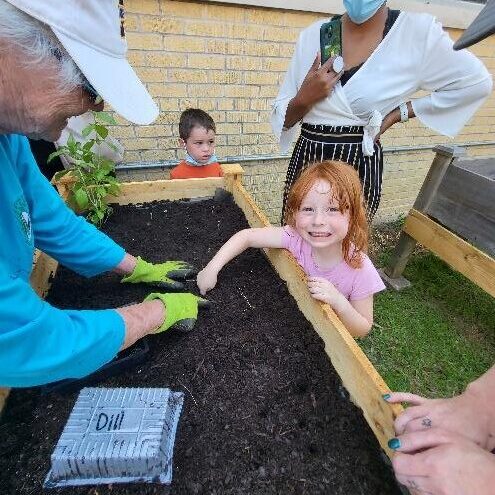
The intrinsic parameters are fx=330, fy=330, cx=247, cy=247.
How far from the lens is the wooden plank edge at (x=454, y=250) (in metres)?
2.55

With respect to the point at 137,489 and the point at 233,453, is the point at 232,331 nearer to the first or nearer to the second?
the point at 233,453

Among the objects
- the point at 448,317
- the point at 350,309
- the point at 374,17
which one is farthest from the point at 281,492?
the point at 448,317

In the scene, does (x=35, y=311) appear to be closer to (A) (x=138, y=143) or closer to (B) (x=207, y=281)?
(B) (x=207, y=281)

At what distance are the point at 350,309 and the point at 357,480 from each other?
629 millimetres

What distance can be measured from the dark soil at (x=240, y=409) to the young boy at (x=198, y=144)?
1.42m

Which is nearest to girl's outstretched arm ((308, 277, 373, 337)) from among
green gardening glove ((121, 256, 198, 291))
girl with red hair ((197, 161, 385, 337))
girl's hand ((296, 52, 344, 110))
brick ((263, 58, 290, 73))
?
girl with red hair ((197, 161, 385, 337))

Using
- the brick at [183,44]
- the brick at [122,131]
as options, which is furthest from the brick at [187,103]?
the brick at [122,131]

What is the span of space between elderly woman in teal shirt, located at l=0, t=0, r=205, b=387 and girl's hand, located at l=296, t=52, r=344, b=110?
1.30m

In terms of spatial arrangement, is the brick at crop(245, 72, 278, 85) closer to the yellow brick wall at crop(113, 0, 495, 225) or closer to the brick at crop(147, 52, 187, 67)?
the yellow brick wall at crop(113, 0, 495, 225)

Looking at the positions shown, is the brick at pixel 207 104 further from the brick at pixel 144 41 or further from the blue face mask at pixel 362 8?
the blue face mask at pixel 362 8

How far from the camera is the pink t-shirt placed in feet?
5.16

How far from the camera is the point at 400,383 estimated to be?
2613 millimetres

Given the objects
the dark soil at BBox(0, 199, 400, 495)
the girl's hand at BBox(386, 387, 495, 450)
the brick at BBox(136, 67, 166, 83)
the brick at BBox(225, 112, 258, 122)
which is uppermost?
the brick at BBox(136, 67, 166, 83)

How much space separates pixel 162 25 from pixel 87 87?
2.40m
